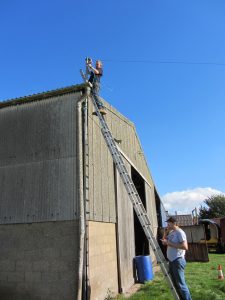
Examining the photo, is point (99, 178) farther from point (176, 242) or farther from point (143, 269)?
point (143, 269)

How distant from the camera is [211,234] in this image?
24.4 m

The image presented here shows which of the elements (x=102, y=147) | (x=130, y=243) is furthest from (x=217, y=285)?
(x=102, y=147)

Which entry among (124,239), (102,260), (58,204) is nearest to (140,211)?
(58,204)

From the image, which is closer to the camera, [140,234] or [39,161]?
[39,161]

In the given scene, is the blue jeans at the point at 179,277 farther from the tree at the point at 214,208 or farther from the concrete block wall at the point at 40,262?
the tree at the point at 214,208

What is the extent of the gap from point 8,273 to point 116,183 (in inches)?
175

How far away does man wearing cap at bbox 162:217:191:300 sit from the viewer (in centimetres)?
616

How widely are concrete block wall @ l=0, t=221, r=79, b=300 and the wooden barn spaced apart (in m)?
0.02

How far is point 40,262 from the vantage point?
764cm

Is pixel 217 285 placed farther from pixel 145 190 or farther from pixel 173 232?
pixel 145 190

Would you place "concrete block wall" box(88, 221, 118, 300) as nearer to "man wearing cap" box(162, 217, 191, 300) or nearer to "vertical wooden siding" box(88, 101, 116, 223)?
"vertical wooden siding" box(88, 101, 116, 223)

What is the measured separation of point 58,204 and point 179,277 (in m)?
3.40

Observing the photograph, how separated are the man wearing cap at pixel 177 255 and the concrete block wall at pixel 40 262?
7.46ft

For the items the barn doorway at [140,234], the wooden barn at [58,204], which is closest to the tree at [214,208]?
the barn doorway at [140,234]
